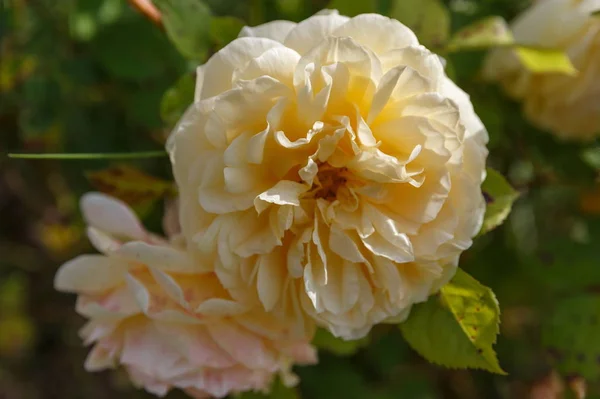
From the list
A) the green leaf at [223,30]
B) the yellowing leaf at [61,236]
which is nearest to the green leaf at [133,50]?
the green leaf at [223,30]

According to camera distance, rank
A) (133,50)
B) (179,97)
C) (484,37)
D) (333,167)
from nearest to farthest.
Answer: (333,167) → (179,97) → (484,37) → (133,50)

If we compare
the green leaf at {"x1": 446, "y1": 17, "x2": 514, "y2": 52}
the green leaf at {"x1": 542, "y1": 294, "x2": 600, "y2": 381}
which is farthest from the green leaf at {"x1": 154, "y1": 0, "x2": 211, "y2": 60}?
the green leaf at {"x1": 542, "y1": 294, "x2": 600, "y2": 381}

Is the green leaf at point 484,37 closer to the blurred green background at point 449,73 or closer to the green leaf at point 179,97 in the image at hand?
the blurred green background at point 449,73

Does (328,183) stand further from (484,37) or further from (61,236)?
(61,236)

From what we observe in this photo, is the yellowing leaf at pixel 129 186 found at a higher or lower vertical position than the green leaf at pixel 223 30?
lower

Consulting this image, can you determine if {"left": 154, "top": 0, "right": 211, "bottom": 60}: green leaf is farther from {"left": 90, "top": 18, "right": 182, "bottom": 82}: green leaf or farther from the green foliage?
the green foliage

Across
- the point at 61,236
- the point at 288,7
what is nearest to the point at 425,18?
the point at 288,7
